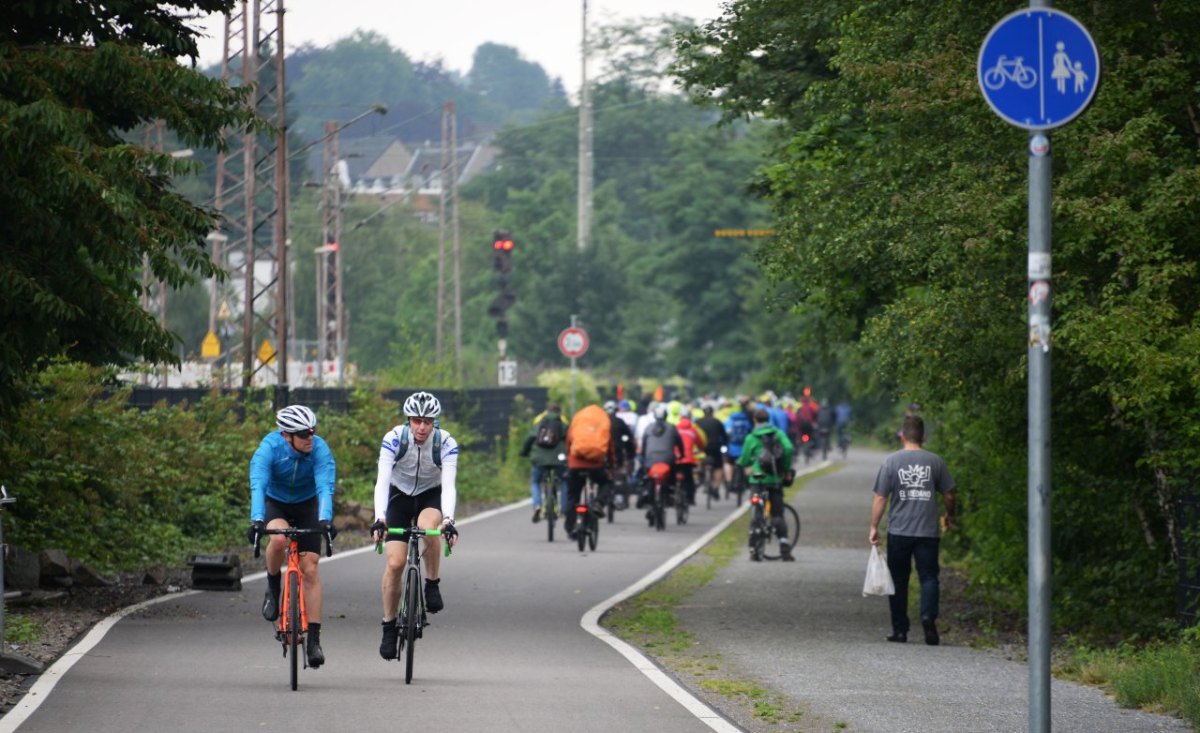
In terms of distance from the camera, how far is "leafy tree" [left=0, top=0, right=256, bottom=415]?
1221 centimetres

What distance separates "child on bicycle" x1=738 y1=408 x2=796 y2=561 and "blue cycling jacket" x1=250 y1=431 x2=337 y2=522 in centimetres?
1185

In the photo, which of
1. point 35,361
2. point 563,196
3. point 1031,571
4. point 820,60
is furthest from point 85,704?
point 563,196

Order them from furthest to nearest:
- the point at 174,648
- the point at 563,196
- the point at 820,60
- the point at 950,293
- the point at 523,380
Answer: the point at 563,196 → the point at 523,380 → the point at 820,60 → the point at 950,293 → the point at 174,648

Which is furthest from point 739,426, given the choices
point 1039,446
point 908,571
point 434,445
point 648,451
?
point 1039,446

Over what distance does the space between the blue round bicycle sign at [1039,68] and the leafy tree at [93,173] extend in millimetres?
5981

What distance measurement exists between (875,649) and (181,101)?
6.40 m

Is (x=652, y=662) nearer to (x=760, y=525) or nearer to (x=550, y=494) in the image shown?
(x=760, y=525)

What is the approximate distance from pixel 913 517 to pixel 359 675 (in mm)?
5032

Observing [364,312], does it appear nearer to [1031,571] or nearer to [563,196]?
[563,196]

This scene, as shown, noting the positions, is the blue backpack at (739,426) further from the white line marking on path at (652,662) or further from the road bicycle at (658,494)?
the white line marking on path at (652,662)

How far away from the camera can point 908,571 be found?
616 inches

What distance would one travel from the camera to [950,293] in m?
14.7

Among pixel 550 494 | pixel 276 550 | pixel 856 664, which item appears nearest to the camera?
pixel 276 550

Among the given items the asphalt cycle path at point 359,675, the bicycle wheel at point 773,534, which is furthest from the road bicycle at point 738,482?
the asphalt cycle path at point 359,675
